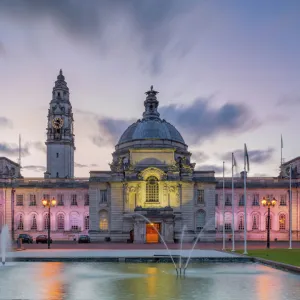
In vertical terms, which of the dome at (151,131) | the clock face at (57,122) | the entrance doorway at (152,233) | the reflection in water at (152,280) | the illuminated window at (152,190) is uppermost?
the clock face at (57,122)

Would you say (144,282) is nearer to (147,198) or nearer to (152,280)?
(152,280)

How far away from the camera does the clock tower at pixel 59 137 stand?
395ft

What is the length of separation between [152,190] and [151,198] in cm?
127

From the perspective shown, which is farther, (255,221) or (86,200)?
(86,200)

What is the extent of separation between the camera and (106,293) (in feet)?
82.6

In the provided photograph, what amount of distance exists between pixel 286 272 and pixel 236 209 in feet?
225

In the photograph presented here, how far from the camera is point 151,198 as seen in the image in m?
91.8

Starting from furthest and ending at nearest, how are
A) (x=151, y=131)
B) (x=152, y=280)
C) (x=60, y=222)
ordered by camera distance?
1. (x=151, y=131)
2. (x=60, y=222)
3. (x=152, y=280)

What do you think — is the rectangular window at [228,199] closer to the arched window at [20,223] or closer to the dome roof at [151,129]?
the dome roof at [151,129]

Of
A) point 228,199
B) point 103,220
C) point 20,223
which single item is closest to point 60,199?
point 20,223

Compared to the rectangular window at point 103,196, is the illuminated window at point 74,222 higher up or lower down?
lower down

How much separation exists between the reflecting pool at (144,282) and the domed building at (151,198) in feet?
158

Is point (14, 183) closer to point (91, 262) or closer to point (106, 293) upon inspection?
point (91, 262)

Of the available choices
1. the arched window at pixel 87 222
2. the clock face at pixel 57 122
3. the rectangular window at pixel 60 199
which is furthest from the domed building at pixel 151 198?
the clock face at pixel 57 122
